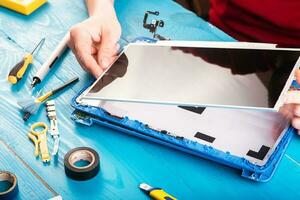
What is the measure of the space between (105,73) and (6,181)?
236 mm

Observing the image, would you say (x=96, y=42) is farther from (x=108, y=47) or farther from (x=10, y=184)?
(x=10, y=184)

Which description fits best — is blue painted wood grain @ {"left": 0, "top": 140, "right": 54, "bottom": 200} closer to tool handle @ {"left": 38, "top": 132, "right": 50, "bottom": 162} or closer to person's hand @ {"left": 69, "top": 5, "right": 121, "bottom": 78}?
tool handle @ {"left": 38, "top": 132, "right": 50, "bottom": 162}

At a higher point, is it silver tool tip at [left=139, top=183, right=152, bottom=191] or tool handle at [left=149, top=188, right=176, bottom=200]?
tool handle at [left=149, top=188, right=176, bottom=200]

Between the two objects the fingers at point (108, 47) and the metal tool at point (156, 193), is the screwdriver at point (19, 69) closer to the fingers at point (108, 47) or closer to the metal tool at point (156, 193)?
the fingers at point (108, 47)

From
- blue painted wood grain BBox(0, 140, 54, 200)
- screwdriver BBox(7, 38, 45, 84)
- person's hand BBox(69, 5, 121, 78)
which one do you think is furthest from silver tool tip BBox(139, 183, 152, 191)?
screwdriver BBox(7, 38, 45, 84)

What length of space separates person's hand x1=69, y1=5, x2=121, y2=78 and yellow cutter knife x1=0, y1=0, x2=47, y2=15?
181mm

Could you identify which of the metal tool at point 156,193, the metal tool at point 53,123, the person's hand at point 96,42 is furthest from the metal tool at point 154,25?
the metal tool at point 156,193

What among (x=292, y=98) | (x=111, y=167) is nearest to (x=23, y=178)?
(x=111, y=167)

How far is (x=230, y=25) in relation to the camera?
114 cm

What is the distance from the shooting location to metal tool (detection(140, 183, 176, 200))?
608 millimetres

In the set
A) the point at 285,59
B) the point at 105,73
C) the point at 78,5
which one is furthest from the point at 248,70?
the point at 78,5

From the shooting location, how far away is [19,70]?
2.64 feet

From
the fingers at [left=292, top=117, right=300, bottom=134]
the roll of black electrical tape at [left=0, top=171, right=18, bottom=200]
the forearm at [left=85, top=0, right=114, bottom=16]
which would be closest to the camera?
the roll of black electrical tape at [left=0, top=171, right=18, bottom=200]

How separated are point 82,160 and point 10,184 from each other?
0.36 feet
